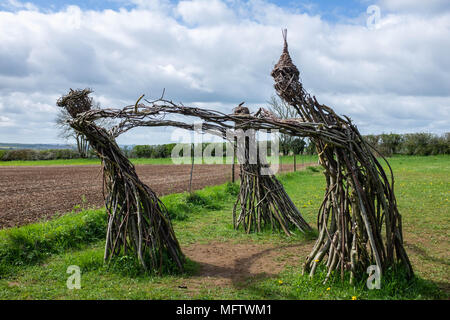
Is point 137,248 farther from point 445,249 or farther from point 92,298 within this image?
point 445,249

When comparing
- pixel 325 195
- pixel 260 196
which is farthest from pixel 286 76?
pixel 260 196

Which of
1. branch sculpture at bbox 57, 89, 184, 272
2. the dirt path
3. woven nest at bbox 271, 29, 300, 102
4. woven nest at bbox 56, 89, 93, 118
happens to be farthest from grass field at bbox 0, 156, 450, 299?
woven nest at bbox 271, 29, 300, 102

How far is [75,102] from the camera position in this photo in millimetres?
4699

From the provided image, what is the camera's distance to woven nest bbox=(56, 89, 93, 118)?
468 centimetres

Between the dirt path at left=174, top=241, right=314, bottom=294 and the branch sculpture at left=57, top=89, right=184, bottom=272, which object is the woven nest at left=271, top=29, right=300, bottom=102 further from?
the dirt path at left=174, top=241, right=314, bottom=294

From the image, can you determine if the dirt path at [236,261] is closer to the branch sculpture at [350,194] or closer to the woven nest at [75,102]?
the branch sculpture at [350,194]

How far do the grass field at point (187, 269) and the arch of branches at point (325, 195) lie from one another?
0.24 metres

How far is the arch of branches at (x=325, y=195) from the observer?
387 centimetres

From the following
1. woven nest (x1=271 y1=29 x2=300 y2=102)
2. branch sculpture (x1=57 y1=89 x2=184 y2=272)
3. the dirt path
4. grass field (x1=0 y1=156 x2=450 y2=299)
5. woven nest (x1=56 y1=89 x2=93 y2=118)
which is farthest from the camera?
woven nest (x1=56 y1=89 x2=93 y2=118)

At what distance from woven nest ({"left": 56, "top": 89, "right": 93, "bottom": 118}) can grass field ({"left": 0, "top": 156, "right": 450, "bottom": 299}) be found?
2.01 m

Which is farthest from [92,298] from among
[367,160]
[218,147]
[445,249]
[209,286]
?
[218,147]

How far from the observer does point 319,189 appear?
12906 mm

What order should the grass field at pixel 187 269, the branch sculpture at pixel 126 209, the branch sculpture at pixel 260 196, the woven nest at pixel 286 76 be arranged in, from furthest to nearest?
the branch sculpture at pixel 260 196 → the branch sculpture at pixel 126 209 → the woven nest at pixel 286 76 → the grass field at pixel 187 269

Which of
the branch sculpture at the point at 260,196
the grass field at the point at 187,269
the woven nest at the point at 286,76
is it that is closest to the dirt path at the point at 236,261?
the grass field at the point at 187,269
